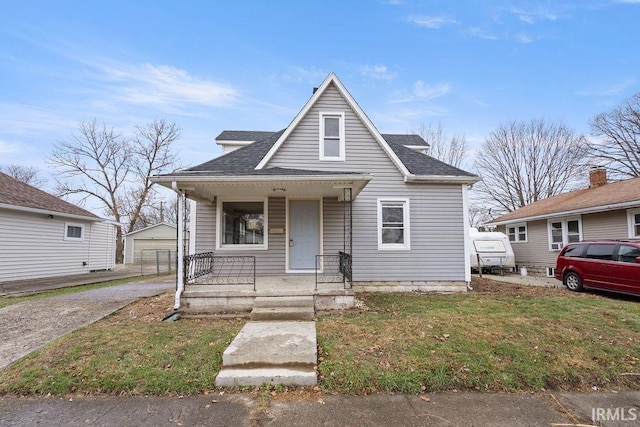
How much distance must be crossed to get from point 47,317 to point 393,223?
8741 mm

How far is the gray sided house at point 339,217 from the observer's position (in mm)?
8727

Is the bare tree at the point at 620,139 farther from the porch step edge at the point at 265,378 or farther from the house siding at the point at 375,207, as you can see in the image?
the porch step edge at the point at 265,378

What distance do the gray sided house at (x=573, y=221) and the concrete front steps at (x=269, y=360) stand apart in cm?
1275

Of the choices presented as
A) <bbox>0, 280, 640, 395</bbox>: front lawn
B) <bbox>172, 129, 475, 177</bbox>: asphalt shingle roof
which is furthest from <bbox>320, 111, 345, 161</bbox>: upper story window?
<bbox>0, 280, 640, 395</bbox>: front lawn

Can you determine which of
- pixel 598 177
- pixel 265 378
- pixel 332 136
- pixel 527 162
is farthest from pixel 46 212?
pixel 527 162

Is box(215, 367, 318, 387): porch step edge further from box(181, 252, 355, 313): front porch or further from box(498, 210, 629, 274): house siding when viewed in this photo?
box(498, 210, 629, 274): house siding

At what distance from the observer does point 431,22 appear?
13.1 metres

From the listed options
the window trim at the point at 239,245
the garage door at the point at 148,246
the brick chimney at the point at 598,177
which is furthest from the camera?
the garage door at the point at 148,246

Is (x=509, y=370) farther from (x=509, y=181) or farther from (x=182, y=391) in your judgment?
(x=509, y=181)

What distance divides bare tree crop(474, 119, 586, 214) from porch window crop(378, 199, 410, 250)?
72.3 ft

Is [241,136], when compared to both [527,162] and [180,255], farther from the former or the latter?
[527,162]

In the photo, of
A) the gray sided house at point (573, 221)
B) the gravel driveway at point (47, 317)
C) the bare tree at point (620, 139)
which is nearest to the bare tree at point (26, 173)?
the gravel driveway at point (47, 317)

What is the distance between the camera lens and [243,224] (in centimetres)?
894

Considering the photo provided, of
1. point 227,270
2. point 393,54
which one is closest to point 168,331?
point 227,270
